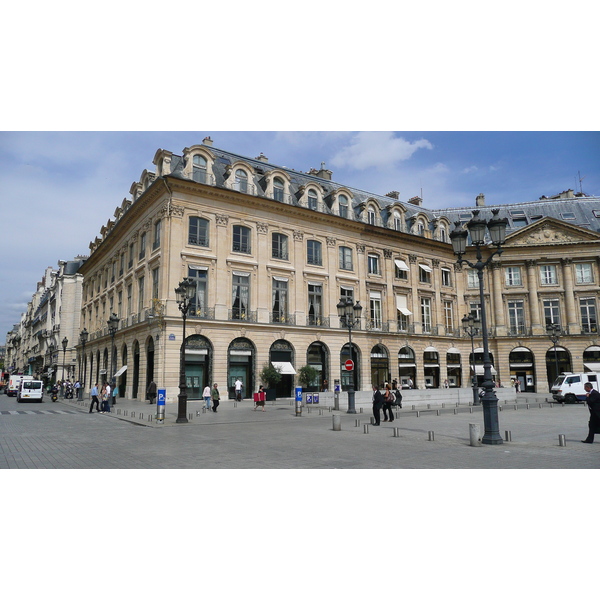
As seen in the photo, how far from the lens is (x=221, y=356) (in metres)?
33.0

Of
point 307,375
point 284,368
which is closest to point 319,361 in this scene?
point 284,368

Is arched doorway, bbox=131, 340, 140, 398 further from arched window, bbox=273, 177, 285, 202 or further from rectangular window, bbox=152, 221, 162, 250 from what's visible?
arched window, bbox=273, 177, 285, 202

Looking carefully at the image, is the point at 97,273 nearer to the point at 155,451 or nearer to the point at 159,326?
the point at 159,326

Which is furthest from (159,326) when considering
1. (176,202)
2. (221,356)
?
(176,202)

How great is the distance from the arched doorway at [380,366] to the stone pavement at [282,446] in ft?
71.6

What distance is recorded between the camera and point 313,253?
3956cm

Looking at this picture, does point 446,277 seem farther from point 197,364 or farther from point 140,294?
point 140,294

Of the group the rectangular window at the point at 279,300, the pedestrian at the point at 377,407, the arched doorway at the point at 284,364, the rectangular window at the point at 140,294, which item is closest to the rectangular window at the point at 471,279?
the rectangular window at the point at 279,300

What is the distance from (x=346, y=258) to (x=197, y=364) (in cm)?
1612

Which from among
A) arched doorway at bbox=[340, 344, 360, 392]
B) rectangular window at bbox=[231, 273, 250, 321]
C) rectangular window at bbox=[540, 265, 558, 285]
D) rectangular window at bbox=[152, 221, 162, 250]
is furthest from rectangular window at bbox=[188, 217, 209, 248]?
rectangular window at bbox=[540, 265, 558, 285]

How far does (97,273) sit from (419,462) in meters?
49.4

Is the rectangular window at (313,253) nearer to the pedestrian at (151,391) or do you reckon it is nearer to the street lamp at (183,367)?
the pedestrian at (151,391)

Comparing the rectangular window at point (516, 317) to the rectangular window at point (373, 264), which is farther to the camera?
the rectangular window at point (516, 317)

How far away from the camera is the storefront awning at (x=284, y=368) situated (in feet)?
116
